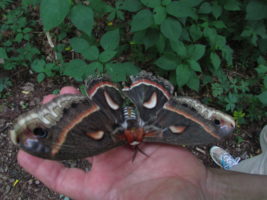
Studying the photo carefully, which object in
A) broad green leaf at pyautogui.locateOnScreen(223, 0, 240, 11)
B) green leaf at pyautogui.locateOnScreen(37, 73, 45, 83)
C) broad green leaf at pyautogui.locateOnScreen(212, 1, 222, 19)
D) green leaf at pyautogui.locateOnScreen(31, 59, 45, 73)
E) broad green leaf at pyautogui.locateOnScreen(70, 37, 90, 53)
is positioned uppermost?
broad green leaf at pyautogui.locateOnScreen(223, 0, 240, 11)

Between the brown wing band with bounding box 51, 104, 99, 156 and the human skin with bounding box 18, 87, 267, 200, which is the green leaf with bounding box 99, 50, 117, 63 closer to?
the brown wing band with bounding box 51, 104, 99, 156

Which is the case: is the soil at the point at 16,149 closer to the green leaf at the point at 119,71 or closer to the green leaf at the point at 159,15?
the green leaf at the point at 119,71

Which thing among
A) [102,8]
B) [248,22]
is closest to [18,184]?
[102,8]

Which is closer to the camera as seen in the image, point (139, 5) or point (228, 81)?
point (139, 5)

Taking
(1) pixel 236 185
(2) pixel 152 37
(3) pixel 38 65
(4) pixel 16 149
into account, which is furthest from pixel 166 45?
(4) pixel 16 149

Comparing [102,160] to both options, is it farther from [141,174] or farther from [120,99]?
[120,99]

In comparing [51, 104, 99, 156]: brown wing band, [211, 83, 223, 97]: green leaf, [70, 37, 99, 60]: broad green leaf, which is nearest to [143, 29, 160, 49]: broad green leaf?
[70, 37, 99, 60]: broad green leaf
